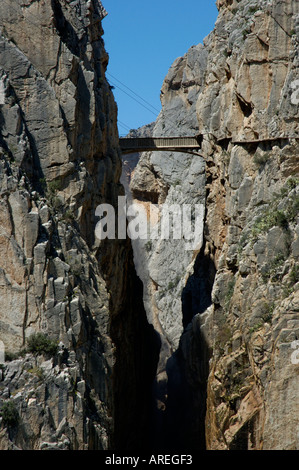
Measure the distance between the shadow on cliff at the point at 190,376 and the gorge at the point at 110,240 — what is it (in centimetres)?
36

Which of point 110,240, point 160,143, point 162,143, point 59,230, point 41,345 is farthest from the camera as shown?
point 162,143

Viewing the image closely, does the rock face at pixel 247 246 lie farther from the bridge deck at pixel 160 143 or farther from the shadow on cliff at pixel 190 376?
the bridge deck at pixel 160 143

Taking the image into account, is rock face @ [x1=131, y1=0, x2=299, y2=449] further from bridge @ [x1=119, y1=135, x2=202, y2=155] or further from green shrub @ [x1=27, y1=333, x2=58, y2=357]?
green shrub @ [x1=27, y1=333, x2=58, y2=357]

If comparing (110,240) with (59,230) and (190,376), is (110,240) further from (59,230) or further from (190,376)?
(190,376)

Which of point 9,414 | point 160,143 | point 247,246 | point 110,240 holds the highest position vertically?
point 160,143

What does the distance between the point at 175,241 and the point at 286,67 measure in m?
37.0

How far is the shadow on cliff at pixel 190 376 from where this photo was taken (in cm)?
6244

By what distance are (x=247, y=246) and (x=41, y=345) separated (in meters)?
14.2

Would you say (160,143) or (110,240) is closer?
(110,240)

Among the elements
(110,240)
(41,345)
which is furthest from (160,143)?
(41,345)

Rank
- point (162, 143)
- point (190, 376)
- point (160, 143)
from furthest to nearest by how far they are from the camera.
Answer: point (190, 376), point (162, 143), point (160, 143)

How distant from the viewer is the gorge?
4156cm

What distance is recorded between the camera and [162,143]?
64.1 meters

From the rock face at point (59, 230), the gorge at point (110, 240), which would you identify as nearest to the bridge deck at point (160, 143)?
the gorge at point (110, 240)
